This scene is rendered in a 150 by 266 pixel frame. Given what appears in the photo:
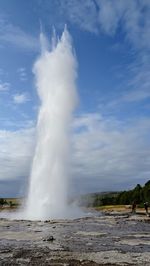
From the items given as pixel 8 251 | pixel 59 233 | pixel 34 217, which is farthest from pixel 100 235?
pixel 34 217

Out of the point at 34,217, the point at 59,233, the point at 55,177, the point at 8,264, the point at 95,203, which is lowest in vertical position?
the point at 8,264

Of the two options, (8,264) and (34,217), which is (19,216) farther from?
(8,264)

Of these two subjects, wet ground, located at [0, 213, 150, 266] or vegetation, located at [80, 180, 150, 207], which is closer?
wet ground, located at [0, 213, 150, 266]

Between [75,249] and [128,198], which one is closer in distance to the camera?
[75,249]

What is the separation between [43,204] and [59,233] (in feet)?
67.5

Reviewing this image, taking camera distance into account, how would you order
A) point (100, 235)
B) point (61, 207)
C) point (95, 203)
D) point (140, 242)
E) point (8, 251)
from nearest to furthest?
point (8, 251) → point (140, 242) → point (100, 235) → point (61, 207) → point (95, 203)

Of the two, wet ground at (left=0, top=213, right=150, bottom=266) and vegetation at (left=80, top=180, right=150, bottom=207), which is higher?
vegetation at (left=80, top=180, right=150, bottom=207)

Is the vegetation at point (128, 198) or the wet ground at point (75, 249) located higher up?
the vegetation at point (128, 198)

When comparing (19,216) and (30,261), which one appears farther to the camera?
(19,216)

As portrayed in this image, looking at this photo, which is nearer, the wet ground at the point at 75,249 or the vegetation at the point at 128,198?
the wet ground at the point at 75,249

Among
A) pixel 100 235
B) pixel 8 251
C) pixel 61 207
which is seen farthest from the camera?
pixel 61 207

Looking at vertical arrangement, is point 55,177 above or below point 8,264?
above

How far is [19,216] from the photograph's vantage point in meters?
54.2

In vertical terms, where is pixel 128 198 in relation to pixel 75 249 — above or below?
above
